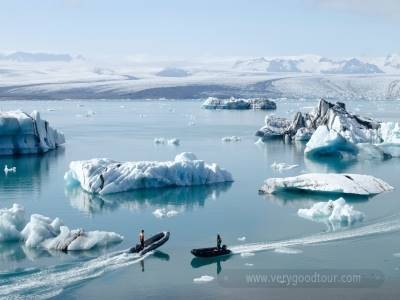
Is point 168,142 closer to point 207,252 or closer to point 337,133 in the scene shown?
point 337,133

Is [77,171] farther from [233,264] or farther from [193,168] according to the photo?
[233,264]

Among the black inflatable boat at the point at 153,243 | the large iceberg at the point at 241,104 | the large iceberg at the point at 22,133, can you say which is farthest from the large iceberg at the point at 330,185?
the large iceberg at the point at 241,104

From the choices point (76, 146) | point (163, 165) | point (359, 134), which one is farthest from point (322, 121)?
point (163, 165)

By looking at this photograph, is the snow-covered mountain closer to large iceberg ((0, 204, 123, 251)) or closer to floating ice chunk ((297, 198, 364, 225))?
floating ice chunk ((297, 198, 364, 225))

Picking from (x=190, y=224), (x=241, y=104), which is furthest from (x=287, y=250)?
(x=241, y=104)

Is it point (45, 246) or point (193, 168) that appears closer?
point (45, 246)

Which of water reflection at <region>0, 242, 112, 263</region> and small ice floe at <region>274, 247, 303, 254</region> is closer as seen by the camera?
water reflection at <region>0, 242, 112, 263</region>

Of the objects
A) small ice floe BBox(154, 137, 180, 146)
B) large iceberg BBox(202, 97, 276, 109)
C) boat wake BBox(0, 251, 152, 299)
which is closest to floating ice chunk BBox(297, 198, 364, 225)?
boat wake BBox(0, 251, 152, 299)
